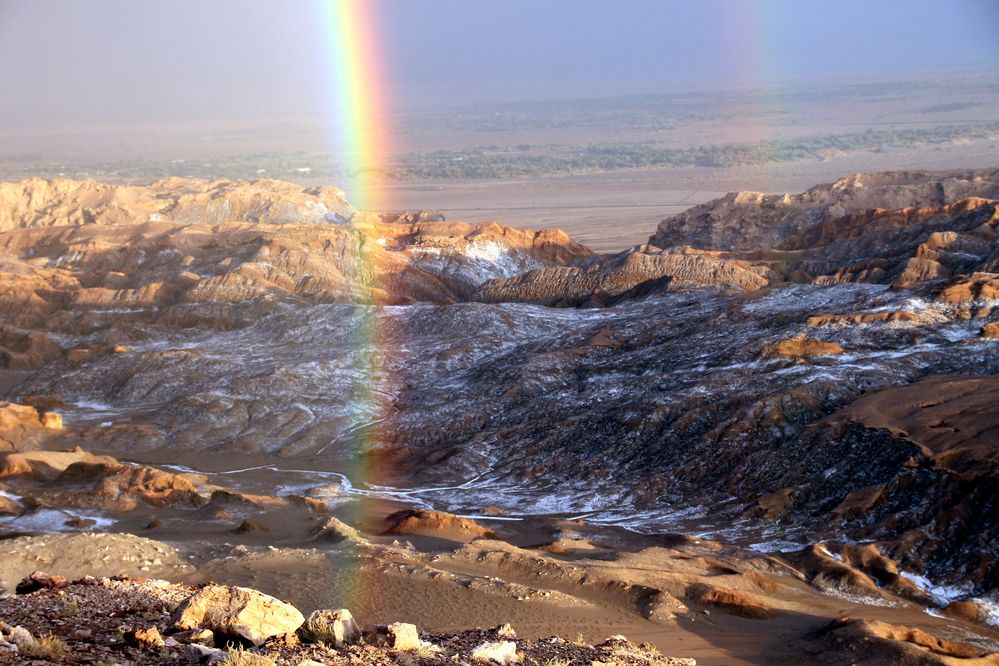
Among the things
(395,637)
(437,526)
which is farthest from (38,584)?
(437,526)

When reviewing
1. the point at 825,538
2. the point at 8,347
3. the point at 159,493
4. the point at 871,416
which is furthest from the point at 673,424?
the point at 8,347

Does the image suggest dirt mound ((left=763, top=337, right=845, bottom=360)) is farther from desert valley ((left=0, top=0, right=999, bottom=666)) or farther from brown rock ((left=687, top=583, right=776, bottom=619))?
brown rock ((left=687, top=583, right=776, bottom=619))

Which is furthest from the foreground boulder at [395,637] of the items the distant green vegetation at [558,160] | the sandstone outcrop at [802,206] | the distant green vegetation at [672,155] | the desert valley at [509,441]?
the distant green vegetation at [672,155]

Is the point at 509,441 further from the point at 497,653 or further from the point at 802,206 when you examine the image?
the point at 802,206

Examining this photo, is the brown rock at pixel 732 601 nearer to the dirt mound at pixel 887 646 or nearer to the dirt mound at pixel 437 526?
the dirt mound at pixel 887 646

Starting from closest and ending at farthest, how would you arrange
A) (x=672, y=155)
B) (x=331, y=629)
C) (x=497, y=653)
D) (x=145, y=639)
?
(x=145, y=639) → (x=331, y=629) → (x=497, y=653) → (x=672, y=155)

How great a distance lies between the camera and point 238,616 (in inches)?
462

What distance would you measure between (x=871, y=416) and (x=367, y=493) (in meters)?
12.4

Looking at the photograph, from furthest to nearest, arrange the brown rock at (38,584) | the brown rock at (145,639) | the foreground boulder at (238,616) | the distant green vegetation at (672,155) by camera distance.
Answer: the distant green vegetation at (672,155)
the brown rock at (38,584)
the foreground boulder at (238,616)
the brown rock at (145,639)

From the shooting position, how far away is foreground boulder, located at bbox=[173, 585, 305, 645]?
1164cm

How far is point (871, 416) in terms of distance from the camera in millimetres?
27484

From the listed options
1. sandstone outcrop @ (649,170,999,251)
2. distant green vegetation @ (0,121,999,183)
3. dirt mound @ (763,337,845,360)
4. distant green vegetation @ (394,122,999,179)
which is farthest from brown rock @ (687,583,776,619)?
distant green vegetation @ (0,121,999,183)

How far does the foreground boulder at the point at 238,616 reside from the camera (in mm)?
11641

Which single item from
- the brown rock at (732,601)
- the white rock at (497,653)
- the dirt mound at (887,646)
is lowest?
the brown rock at (732,601)
